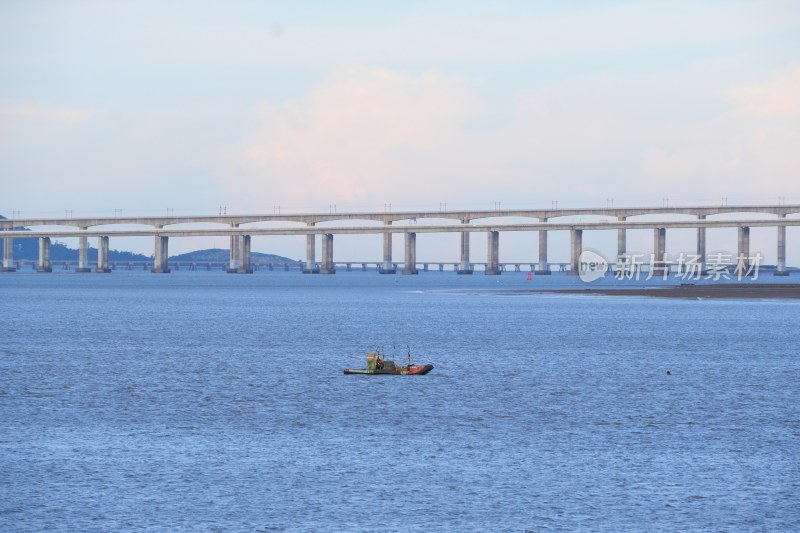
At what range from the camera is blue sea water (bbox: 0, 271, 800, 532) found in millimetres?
23109

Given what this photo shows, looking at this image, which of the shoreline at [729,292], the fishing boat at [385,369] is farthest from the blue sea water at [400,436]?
the shoreline at [729,292]

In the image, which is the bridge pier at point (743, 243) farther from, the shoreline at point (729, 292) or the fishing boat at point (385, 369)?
the fishing boat at point (385, 369)

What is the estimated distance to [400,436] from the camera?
3169 cm

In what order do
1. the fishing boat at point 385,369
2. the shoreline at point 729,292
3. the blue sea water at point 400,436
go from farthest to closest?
the shoreline at point 729,292
the fishing boat at point 385,369
the blue sea water at point 400,436

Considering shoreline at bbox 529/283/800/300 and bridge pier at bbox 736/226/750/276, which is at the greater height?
bridge pier at bbox 736/226/750/276

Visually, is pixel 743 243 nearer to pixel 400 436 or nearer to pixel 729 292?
pixel 729 292

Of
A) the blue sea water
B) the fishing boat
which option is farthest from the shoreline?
the fishing boat

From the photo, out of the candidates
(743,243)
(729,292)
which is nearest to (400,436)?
(729,292)

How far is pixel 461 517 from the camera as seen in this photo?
74.4 feet

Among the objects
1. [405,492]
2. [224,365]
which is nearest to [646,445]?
[405,492]

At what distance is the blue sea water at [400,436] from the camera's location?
2311 cm

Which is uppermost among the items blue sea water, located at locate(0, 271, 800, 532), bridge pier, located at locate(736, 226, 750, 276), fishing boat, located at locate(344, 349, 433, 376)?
bridge pier, located at locate(736, 226, 750, 276)

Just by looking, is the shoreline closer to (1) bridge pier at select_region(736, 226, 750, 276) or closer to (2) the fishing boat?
(1) bridge pier at select_region(736, 226, 750, 276)

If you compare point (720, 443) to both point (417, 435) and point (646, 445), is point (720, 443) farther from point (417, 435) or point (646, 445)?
point (417, 435)
